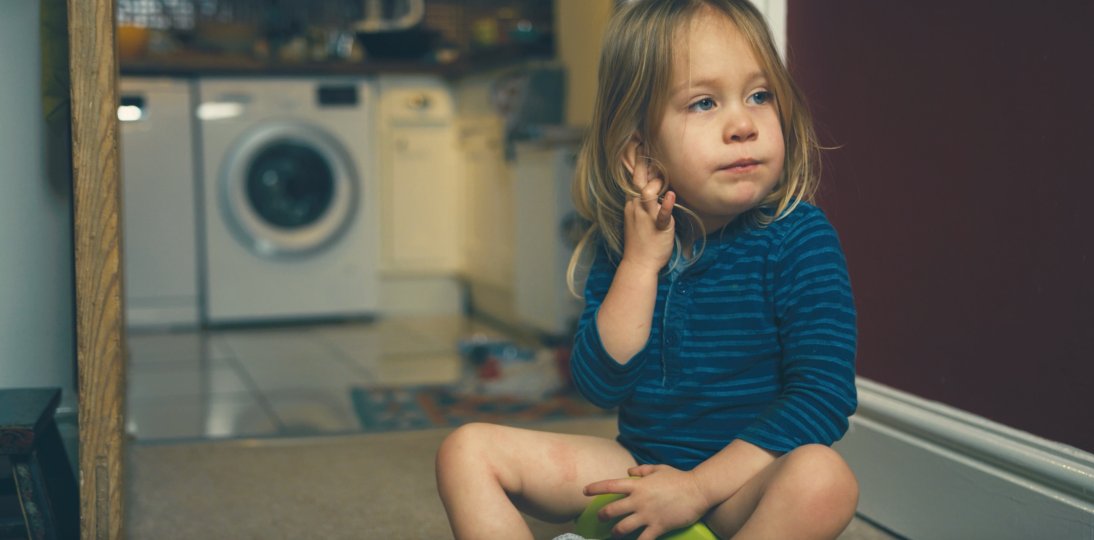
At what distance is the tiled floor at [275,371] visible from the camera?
7.47 ft

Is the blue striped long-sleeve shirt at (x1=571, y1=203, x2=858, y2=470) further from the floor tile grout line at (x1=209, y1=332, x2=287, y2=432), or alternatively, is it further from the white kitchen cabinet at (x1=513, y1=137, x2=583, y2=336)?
the white kitchen cabinet at (x1=513, y1=137, x2=583, y2=336)

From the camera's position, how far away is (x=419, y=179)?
4.21m

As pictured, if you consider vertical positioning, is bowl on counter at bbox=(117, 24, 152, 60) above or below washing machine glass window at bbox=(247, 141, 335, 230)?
above

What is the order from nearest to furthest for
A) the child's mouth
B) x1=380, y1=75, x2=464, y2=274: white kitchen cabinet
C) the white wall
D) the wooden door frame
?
the child's mouth
the wooden door frame
the white wall
x1=380, y1=75, x2=464, y2=274: white kitchen cabinet

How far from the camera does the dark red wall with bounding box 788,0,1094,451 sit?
46.5 inches

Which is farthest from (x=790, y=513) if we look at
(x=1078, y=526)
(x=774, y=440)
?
(x=1078, y=526)

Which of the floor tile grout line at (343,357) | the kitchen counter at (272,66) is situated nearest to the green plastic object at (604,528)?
the floor tile grout line at (343,357)

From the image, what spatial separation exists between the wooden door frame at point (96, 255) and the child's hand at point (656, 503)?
1.77 feet

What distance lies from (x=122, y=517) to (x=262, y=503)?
380 mm

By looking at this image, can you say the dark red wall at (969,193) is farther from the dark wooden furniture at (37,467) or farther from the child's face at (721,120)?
the dark wooden furniture at (37,467)

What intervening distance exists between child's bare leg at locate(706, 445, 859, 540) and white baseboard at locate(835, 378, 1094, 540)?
0.34m

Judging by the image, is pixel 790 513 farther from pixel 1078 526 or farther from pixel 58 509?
pixel 58 509

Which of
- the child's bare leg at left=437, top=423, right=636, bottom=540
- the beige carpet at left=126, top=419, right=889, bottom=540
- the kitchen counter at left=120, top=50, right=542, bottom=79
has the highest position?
the kitchen counter at left=120, top=50, right=542, bottom=79

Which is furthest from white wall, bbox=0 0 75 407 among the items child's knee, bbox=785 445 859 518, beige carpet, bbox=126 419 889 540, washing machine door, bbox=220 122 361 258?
washing machine door, bbox=220 122 361 258
